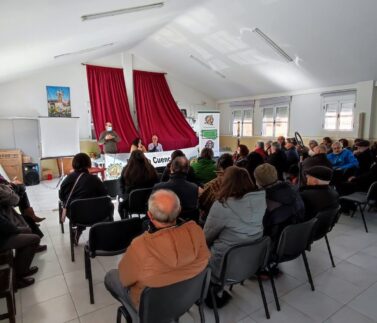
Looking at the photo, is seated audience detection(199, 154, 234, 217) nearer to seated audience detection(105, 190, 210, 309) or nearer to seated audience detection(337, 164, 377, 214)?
seated audience detection(105, 190, 210, 309)

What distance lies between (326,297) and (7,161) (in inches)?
267

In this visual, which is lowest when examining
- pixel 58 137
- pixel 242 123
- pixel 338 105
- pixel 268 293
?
pixel 268 293

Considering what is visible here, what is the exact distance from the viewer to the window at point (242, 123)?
944cm

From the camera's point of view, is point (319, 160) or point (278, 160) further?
point (278, 160)

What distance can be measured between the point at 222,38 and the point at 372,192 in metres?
4.58

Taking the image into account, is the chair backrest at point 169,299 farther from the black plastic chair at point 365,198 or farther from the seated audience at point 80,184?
the black plastic chair at point 365,198

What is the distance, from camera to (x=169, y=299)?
4.22ft

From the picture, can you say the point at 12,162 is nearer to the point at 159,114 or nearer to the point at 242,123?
the point at 159,114

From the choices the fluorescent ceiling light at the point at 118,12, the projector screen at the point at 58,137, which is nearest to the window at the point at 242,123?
the projector screen at the point at 58,137

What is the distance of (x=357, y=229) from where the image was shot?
350 cm

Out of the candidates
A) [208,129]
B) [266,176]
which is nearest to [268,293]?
[266,176]

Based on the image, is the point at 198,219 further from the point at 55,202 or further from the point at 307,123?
the point at 307,123

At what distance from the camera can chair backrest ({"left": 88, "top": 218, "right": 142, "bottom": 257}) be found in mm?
1957

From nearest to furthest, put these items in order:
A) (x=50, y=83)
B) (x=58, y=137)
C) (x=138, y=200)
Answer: (x=138, y=200) < (x=58, y=137) < (x=50, y=83)
